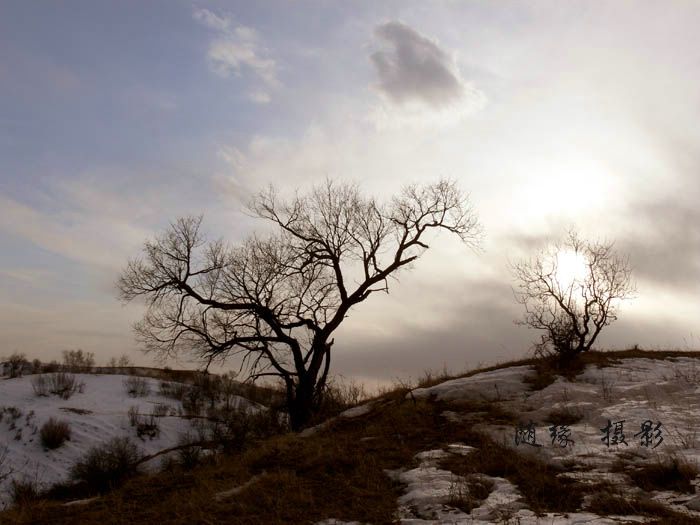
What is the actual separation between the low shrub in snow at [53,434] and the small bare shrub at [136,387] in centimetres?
507

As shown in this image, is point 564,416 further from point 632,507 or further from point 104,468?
point 104,468

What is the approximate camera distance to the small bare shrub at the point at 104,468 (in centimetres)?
1373

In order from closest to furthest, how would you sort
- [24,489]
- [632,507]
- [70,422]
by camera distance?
1. [632,507]
2. [24,489]
3. [70,422]

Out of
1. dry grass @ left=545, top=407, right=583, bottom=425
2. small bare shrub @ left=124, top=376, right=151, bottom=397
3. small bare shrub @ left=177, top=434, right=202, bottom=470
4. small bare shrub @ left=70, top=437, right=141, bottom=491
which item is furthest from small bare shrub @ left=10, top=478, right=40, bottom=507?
dry grass @ left=545, top=407, right=583, bottom=425

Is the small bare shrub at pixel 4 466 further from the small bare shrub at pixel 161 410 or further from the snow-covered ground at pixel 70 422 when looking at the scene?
the small bare shrub at pixel 161 410

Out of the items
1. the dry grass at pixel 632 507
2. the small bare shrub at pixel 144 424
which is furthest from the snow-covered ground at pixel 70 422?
the dry grass at pixel 632 507

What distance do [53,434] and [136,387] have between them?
634 centimetres

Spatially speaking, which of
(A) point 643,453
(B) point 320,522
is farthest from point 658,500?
(B) point 320,522

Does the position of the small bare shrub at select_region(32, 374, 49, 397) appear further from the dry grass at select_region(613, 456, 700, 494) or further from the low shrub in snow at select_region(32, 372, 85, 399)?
the dry grass at select_region(613, 456, 700, 494)

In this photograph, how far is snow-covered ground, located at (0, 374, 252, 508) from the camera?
51.5 feet

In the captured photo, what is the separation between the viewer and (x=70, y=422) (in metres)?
17.9

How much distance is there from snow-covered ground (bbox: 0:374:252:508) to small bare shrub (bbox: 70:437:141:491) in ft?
3.14

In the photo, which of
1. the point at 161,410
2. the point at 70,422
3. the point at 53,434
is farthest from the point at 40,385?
the point at 53,434

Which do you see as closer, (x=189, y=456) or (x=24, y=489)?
(x=189, y=456)
